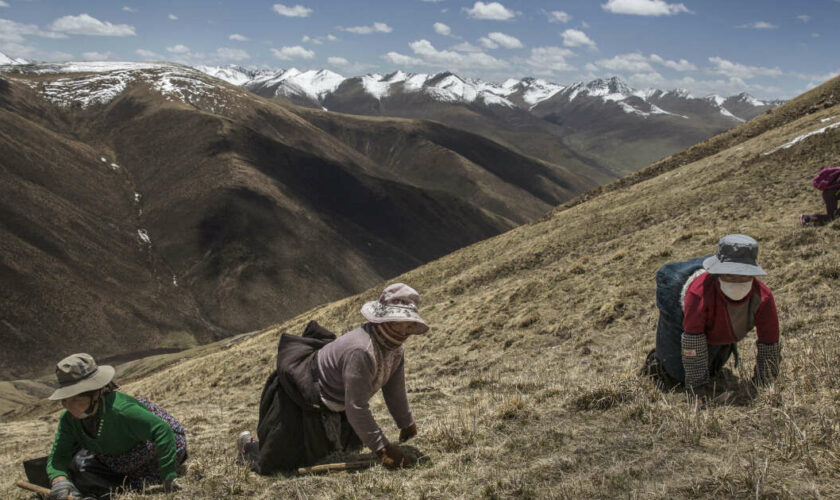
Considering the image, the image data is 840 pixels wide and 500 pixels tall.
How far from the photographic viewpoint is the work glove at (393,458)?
5.21 meters

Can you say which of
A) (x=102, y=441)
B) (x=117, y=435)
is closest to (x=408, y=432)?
(x=117, y=435)

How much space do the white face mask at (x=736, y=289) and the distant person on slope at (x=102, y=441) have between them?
5.93 metres

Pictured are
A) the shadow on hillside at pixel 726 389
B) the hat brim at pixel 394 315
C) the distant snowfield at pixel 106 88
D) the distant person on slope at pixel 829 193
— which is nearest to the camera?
the hat brim at pixel 394 315

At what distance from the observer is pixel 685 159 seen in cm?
3525

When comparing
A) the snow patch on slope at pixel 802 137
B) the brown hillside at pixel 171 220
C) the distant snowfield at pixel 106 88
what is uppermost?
the distant snowfield at pixel 106 88

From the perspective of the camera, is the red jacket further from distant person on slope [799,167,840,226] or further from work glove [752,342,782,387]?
distant person on slope [799,167,840,226]

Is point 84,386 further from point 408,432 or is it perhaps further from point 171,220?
point 171,220

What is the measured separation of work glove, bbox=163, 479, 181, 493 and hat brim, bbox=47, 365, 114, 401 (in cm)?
120

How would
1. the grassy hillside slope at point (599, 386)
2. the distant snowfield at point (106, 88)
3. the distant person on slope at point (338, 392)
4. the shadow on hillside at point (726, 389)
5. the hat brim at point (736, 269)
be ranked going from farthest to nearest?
the distant snowfield at point (106, 88) → the shadow on hillside at point (726, 389) → the distant person on slope at point (338, 392) → the hat brim at point (736, 269) → the grassy hillside slope at point (599, 386)

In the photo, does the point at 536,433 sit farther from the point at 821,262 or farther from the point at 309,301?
the point at 309,301

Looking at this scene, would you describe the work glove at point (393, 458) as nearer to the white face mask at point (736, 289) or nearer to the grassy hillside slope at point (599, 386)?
the grassy hillside slope at point (599, 386)

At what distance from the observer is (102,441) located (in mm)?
5473

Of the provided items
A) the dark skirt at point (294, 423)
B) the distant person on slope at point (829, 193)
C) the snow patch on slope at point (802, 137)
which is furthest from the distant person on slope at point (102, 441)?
the snow patch on slope at point (802, 137)

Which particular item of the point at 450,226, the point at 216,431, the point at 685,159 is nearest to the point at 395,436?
the point at 216,431
